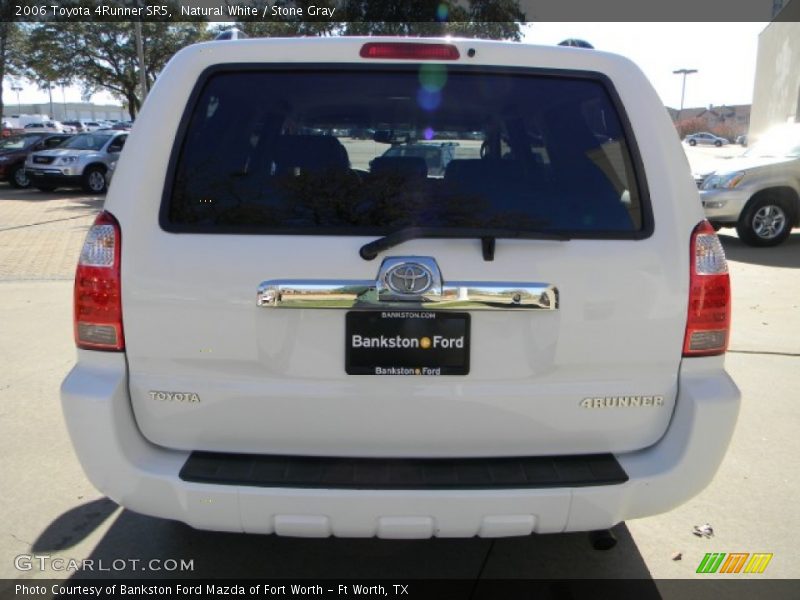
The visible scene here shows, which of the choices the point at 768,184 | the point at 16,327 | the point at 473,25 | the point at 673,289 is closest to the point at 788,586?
the point at 673,289

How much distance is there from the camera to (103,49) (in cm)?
2834

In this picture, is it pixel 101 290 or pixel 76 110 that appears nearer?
pixel 101 290

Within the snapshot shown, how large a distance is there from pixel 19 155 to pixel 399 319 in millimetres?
21236

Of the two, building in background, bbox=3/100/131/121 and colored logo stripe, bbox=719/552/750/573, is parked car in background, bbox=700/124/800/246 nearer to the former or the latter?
colored logo stripe, bbox=719/552/750/573

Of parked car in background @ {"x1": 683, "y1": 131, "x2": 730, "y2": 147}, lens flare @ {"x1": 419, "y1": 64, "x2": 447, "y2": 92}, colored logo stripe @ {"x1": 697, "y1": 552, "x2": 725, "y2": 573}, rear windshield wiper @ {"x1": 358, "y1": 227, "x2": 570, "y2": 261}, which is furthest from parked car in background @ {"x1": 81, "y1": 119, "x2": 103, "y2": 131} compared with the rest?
colored logo stripe @ {"x1": 697, "y1": 552, "x2": 725, "y2": 573}

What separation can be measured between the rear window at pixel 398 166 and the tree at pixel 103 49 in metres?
28.3

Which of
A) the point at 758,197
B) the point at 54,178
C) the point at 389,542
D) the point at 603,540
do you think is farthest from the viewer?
the point at 54,178

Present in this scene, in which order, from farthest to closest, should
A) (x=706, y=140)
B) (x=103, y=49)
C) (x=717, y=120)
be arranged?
(x=717, y=120) → (x=706, y=140) → (x=103, y=49)

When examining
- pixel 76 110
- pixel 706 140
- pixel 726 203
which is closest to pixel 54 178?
pixel 726 203

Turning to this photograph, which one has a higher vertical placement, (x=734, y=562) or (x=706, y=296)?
(x=706, y=296)

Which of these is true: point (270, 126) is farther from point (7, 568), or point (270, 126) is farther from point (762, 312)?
point (762, 312)

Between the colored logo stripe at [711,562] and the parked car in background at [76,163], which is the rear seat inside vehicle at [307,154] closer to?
the colored logo stripe at [711,562]

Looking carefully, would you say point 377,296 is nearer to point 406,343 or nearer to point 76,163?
point 406,343

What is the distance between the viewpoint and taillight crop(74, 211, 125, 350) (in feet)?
7.03
